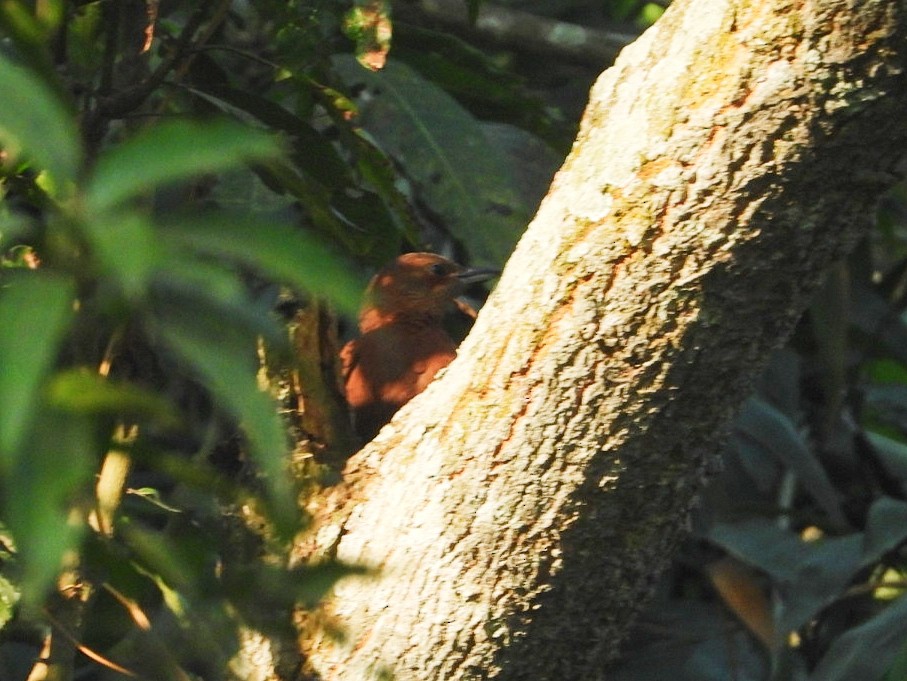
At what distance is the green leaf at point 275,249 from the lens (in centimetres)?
94

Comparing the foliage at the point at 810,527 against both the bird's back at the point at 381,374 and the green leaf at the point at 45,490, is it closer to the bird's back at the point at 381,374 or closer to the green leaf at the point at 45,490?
the bird's back at the point at 381,374

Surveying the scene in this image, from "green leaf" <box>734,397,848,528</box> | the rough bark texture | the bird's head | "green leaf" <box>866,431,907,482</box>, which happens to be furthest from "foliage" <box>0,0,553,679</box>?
"green leaf" <box>866,431,907,482</box>

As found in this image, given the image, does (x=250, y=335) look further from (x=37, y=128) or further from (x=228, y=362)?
(x=37, y=128)

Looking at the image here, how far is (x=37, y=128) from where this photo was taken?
921mm

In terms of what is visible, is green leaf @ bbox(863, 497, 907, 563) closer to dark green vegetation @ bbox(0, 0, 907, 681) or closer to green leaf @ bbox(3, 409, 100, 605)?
dark green vegetation @ bbox(0, 0, 907, 681)

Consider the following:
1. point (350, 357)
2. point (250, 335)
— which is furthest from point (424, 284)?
point (250, 335)

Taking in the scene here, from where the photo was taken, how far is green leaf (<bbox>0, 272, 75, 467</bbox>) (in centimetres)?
88

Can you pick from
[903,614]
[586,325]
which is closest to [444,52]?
[586,325]

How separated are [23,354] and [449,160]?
268cm

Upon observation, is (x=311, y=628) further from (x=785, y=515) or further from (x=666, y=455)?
(x=785, y=515)

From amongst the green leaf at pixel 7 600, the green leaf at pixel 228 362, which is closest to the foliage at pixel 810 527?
the green leaf at pixel 7 600

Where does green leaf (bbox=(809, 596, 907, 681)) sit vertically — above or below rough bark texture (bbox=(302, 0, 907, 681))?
below

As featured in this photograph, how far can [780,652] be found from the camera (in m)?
4.04

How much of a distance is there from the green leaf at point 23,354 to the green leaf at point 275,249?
0.33 feet
